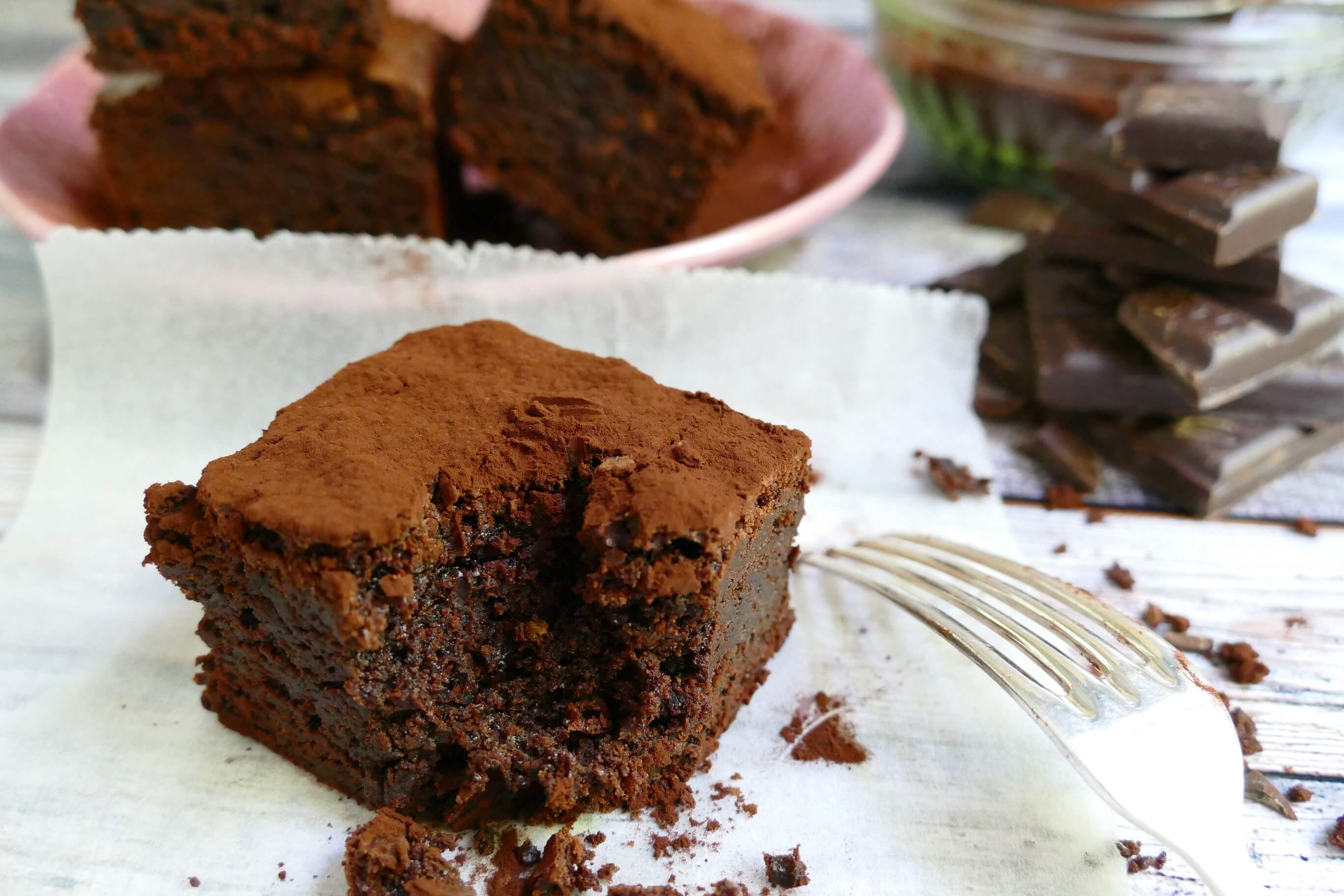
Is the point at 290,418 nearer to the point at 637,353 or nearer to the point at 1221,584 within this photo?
the point at 637,353

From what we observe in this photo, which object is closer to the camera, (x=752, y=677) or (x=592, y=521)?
(x=592, y=521)

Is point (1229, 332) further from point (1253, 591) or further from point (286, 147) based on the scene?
point (286, 147)

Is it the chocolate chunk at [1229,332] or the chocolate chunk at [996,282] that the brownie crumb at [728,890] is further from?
the chocolate chunk at [996,282]

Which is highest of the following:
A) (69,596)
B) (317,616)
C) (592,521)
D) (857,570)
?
(592,521)

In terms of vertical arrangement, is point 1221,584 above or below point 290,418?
below

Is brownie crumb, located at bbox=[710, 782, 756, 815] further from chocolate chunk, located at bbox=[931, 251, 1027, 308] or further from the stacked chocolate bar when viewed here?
chocolate chunk, located at bbox=[931, 251, 1027, 308]

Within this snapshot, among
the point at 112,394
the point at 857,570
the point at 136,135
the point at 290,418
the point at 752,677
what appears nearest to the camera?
the point at 290,418

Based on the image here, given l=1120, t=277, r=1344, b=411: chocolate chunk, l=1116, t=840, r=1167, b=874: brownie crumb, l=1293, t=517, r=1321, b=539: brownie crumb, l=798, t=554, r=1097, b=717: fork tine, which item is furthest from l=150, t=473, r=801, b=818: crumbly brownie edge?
l=1293, t=517, r=1321, b=539: brownie crumb

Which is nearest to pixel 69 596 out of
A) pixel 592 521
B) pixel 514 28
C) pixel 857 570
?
pixel 592 521
